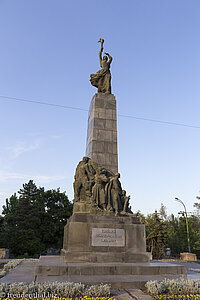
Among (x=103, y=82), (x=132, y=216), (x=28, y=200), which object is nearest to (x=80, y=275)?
(x=132, y=216)

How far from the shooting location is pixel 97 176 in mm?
10148

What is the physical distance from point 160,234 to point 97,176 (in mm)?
14506

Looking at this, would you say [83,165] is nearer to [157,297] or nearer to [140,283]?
[140,283]

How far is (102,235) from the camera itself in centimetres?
888

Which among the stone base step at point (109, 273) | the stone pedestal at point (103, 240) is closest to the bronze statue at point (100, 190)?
the stone pedestal at point (103, 240)

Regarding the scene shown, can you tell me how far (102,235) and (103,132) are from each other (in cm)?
515

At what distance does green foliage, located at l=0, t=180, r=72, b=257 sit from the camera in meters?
30.9

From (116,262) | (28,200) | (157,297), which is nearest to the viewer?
(157,297)

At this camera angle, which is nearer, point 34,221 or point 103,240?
point 103,240

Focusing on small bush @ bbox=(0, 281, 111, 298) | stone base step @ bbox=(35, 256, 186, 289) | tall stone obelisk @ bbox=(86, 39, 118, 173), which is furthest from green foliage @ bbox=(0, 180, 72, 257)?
small bush @ bbox=(0, 281, 111, 298)

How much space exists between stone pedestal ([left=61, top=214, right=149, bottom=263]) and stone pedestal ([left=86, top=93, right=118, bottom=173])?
2.91 m

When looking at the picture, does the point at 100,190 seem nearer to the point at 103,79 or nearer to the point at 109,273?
the point at 109,273

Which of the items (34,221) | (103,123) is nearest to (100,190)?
(103,123)

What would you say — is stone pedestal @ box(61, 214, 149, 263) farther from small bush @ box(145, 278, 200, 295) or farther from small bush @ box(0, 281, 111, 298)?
small bush @ box(0, 281, 111, 298)
